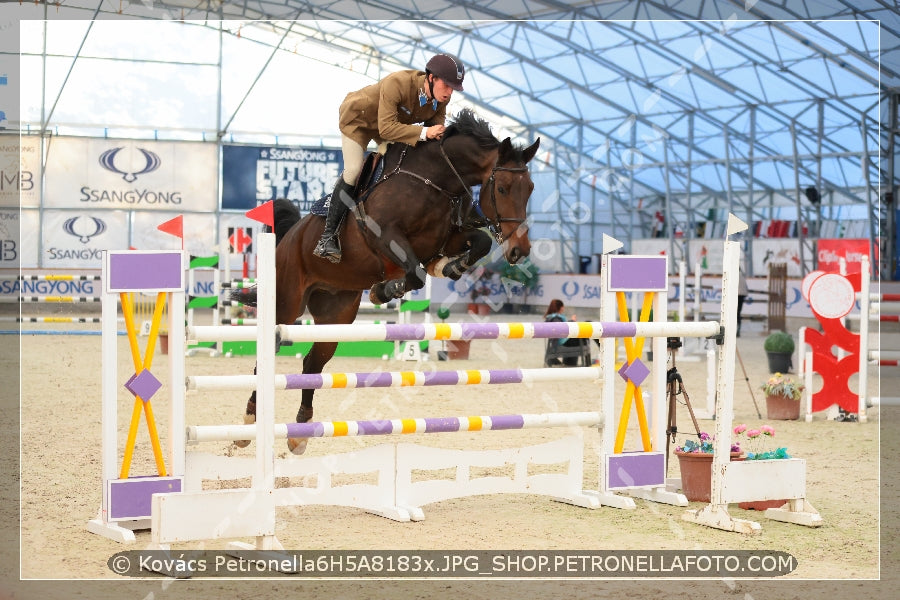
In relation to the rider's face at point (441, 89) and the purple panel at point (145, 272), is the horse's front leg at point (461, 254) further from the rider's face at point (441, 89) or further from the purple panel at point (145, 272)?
the purple panel at point (145, 272)

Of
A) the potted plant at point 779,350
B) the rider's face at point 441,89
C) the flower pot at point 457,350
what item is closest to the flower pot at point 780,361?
the potted plant at point 779,350

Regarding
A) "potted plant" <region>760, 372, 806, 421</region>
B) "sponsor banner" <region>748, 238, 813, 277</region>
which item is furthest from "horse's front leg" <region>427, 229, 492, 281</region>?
"sponsor banner" <region>748, 238, 813, 277</region>

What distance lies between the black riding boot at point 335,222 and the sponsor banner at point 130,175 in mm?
17895

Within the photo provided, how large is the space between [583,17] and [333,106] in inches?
276

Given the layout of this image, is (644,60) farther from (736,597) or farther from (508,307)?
(736,597)

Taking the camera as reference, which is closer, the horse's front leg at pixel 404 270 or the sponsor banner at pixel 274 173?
the horse's front leg at pixel 404 270

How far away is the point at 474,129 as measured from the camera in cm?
421

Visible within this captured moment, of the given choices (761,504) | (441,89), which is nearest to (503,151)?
(441,89)

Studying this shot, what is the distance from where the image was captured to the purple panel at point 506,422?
3840 millimetres

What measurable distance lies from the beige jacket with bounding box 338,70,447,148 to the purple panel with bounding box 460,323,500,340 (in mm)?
948

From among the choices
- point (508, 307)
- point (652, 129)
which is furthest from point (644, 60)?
point (508, 307)

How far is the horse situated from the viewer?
3984 millimetres

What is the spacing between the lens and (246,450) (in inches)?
211

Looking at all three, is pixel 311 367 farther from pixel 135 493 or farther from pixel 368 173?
pixel 135 493
